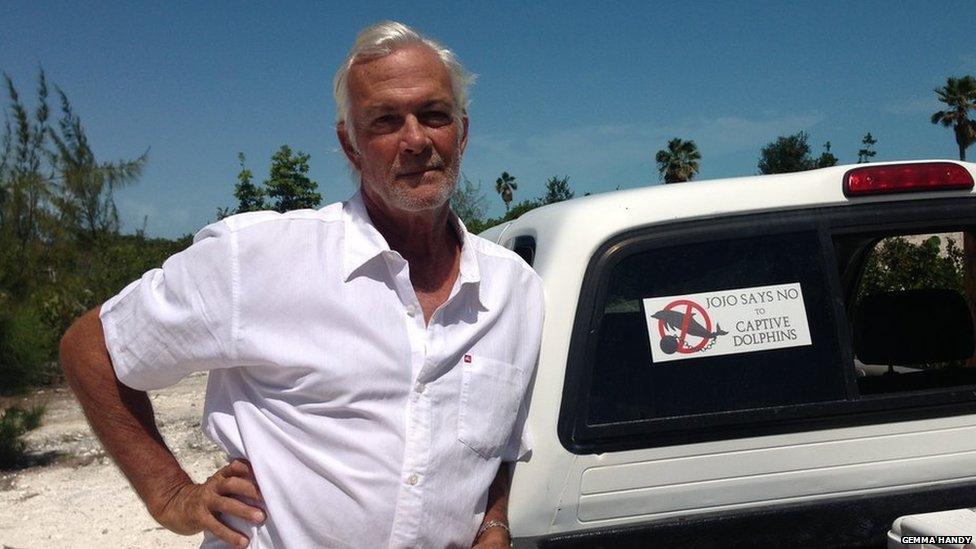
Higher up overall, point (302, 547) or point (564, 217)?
A: point (564, 217)

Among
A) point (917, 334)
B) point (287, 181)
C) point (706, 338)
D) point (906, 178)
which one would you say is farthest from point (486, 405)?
point (287, 181)

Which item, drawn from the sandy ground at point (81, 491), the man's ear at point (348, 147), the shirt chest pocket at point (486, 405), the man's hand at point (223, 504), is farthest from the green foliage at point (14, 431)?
the shirt chest pocket at point (486, 405)

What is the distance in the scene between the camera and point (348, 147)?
80.5 inches

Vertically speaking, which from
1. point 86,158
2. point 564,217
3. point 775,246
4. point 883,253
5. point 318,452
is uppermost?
point 86,158

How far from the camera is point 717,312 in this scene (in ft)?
6.56

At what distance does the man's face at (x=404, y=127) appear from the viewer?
6.28 ft

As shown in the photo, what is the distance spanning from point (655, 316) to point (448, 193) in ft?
1.87

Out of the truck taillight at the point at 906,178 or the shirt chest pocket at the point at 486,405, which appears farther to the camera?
the truck taillight at the point at 906,178

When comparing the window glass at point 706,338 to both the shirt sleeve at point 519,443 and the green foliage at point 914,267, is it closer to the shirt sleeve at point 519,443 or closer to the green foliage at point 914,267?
the shirt sleeve at point 519,443

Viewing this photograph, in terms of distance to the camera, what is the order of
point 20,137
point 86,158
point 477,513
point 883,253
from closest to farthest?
1. point 477,513
2. point 883,253
3. point 20,137
4. point 86,158

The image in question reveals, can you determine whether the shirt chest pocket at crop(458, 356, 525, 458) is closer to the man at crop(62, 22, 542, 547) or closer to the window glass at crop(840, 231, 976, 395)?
the man at crop(62, 22, 542, 547)

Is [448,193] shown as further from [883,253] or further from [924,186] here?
[883,253]

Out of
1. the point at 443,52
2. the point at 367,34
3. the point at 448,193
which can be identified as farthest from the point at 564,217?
the point at 367,34

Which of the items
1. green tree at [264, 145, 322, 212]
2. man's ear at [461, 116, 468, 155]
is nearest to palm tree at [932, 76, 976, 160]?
green tree at [264, 145, 322, 212]
